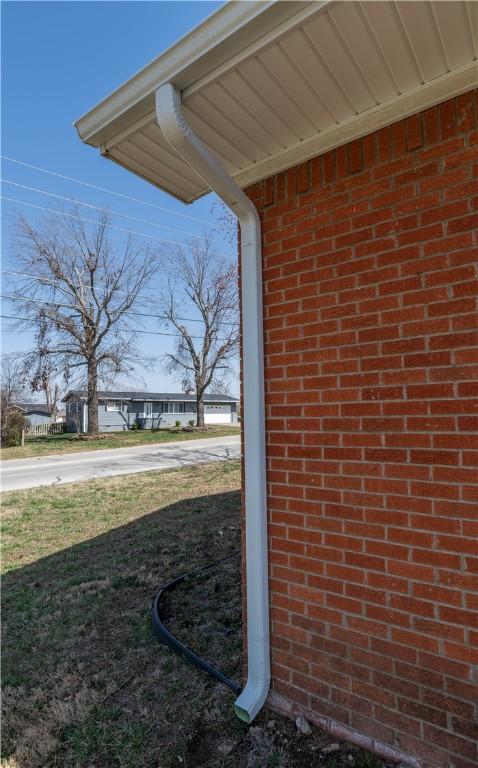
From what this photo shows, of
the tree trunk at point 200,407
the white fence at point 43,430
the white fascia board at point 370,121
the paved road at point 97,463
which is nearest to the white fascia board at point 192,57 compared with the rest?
the white fascia board at point 370,121

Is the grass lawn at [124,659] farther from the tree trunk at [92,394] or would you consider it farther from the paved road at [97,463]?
the tree trunk at [92,394]

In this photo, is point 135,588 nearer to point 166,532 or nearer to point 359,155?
point 166,532

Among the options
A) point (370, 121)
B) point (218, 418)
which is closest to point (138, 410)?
point (218, 418)

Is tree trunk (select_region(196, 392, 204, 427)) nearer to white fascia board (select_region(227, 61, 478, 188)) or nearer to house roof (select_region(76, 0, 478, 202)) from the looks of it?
white fascia board (select_region(227, 61, 478, 188))

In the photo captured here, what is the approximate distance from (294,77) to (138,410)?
3573cm

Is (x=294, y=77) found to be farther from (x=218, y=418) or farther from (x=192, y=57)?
(x=218, y=418)

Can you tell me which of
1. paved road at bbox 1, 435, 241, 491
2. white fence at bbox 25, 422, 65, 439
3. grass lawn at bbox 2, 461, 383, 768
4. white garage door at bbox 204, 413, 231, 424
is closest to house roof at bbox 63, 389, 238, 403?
white garage door at bbox 204, 413, 231, 424

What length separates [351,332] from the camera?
6.04 ft

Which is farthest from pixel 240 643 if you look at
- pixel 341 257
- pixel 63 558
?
pixel 63 558

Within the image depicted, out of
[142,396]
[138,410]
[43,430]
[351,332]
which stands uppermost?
[142,396]

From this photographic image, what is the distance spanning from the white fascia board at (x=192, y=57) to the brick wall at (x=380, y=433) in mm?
716

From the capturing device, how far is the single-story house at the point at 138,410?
30031 mm

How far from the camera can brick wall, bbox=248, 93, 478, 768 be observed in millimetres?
1545

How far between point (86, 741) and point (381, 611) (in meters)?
1.61
